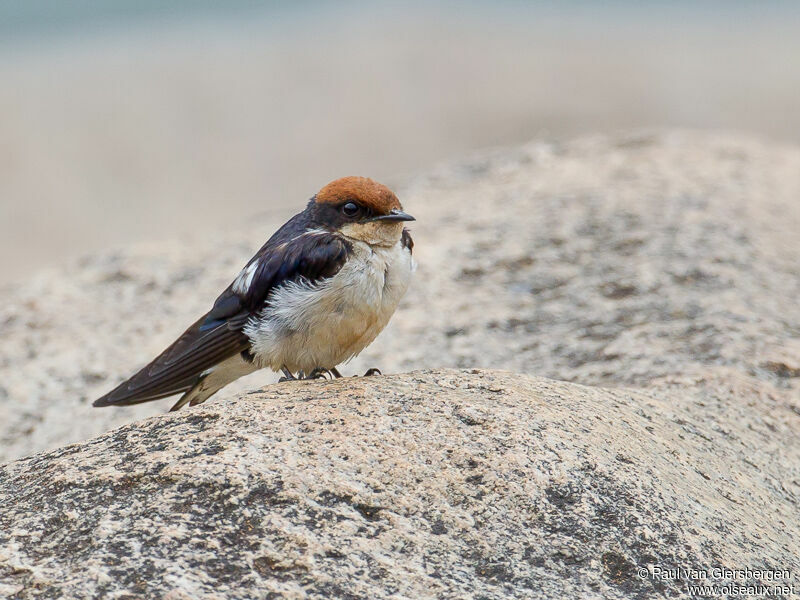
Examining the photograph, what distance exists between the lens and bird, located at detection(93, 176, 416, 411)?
3738 mm

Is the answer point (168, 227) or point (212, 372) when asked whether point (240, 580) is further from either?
point (168, 227)

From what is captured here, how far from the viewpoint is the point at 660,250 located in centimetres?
578

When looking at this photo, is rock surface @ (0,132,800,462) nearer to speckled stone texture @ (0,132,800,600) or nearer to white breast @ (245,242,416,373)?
speckled stone texture @ (0,132,800,600)

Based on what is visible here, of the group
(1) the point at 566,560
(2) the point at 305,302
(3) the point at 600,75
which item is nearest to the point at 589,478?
(1) the point at 566,560

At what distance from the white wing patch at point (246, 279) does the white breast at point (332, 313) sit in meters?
0.17

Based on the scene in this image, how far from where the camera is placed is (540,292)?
18.3 feet

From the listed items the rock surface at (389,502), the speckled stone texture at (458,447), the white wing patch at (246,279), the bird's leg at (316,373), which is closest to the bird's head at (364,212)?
the white wing patch at (246,279)

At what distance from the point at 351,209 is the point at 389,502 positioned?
61.9 inches

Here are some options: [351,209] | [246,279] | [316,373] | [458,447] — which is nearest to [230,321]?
[246,279]

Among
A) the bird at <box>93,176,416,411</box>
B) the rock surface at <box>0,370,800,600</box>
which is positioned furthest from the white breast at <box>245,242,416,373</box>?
the rock surface at <box>0,370,800,600</box>

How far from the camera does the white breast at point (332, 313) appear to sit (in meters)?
3.72

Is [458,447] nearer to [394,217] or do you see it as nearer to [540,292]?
[394,217]

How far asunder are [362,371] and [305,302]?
134cm

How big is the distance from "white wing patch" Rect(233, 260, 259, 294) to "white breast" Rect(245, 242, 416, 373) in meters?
0.17
